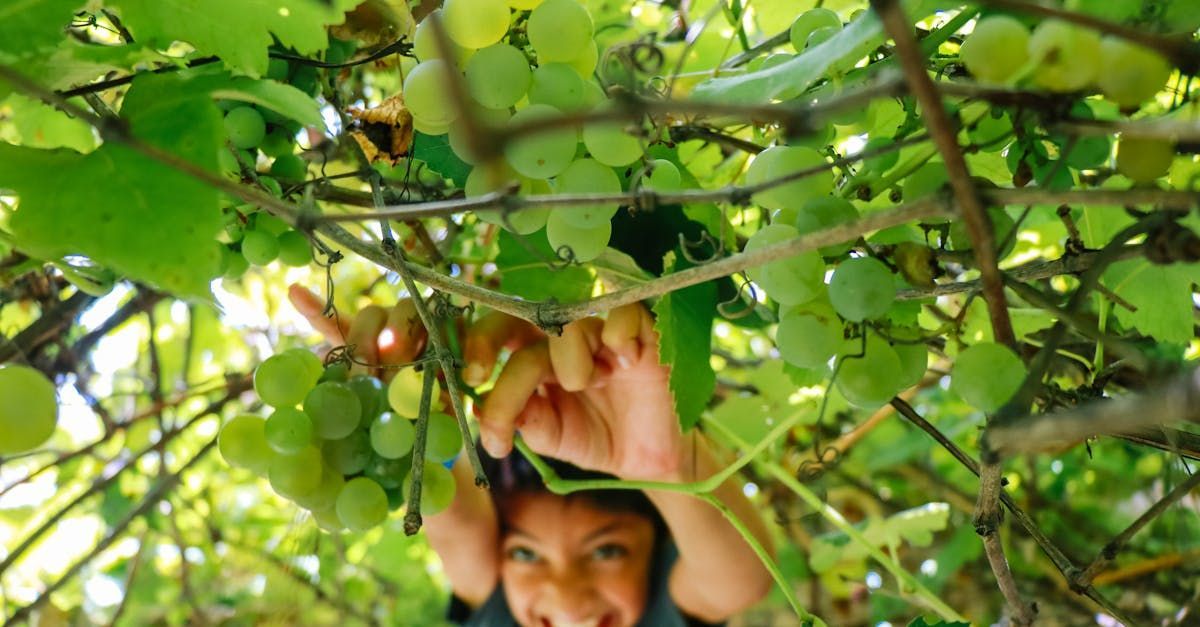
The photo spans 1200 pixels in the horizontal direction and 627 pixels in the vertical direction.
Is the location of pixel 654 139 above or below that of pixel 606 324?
above

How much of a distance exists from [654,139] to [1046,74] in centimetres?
24

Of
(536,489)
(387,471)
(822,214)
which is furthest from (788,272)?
(536,489)

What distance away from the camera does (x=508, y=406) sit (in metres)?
0.81

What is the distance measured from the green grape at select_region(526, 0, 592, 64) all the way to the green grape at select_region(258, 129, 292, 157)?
270 millimetres

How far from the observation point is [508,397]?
81 centimetres

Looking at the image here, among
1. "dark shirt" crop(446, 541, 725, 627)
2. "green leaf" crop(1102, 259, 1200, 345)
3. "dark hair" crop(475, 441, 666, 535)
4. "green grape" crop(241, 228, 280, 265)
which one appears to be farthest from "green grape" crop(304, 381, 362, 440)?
"dark shirt" crop(446, 541, 725, 627)

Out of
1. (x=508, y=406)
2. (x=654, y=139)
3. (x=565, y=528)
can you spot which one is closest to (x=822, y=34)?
(x=654, y=139)

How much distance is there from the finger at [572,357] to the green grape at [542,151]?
0.86ft

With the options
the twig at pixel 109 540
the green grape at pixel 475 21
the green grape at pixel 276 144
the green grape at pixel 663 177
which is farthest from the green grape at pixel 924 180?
the twig at pixel 109 540

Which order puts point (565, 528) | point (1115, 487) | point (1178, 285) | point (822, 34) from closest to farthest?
point (822, 34)
point (1178, 285)
point (565, 528)
point (1115, 487)

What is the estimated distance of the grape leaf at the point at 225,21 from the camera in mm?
559

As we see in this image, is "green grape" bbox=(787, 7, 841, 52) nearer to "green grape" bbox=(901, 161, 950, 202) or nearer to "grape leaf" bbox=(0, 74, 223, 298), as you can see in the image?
"green grape" bbox=(901, 161, 950, 202)

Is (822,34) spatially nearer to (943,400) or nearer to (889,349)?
(889,349)

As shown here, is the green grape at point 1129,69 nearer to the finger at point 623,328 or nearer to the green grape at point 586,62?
the green grape at point 586,62
